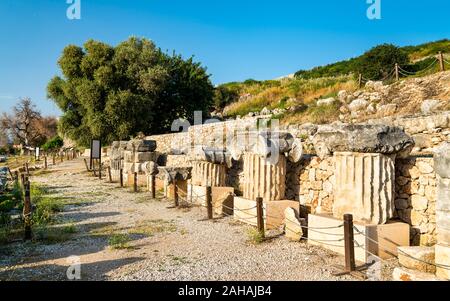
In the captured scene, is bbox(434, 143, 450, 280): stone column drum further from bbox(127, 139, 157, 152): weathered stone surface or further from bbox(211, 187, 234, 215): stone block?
bbox(127, 139, 157, 152): weathered stone surface

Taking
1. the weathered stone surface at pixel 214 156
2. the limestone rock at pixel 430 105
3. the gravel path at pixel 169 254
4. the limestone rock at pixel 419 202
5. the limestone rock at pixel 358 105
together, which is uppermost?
the limestone rock at pixel 358 105

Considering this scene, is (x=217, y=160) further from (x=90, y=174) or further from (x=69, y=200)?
(x=90, y=174)

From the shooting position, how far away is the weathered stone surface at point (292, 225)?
6.36 m

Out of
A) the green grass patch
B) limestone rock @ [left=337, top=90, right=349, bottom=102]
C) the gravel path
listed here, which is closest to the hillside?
limestone rock @ [left=337, top=90, right=349, bottom=102]

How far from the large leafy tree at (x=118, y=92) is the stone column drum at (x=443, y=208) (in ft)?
70.2

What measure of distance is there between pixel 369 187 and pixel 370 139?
2.35 ft

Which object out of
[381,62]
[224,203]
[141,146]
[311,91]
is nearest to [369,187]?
[224,203]

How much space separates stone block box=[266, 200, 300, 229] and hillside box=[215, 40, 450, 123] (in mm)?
9820

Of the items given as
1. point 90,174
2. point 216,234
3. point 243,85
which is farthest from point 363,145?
point 243,85

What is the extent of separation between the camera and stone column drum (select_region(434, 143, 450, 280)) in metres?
4.28

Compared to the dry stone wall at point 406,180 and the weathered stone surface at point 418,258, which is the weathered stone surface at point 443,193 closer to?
the weathered stone surface at point 418,258

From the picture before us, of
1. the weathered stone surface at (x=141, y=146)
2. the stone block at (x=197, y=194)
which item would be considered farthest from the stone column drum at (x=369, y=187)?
A: the weathered stone surface at (x=141, y=146)

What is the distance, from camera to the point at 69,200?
11844 millimetres
